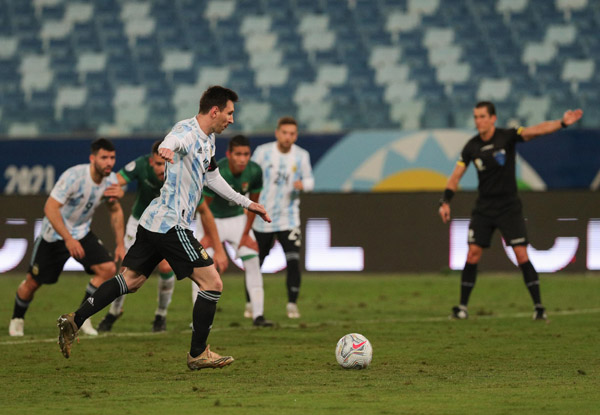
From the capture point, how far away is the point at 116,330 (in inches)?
404

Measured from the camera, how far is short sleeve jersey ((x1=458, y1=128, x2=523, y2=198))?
427 inches

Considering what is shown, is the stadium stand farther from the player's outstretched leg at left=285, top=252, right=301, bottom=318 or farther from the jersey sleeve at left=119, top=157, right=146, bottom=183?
the jersey sleeve at left=119, top=157, right=146, bottom=183

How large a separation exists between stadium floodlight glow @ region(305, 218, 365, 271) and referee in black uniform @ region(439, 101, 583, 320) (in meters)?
5.41

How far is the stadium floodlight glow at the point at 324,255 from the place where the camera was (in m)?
16.4

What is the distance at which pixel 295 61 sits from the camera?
20.8m

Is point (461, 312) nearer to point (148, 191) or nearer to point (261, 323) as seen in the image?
point (261, 323)

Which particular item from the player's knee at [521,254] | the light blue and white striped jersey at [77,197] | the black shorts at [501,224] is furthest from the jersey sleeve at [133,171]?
the player's knee at [521,254]

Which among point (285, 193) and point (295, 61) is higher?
point (295, 61)

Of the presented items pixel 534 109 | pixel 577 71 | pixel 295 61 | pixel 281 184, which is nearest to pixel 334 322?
pixel 281 184

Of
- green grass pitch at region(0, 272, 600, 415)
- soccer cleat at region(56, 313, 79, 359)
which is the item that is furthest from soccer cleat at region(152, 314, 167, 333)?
soccer cleat at region(56, 313, 79, 359)

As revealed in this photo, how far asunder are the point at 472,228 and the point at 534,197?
5.48 meters

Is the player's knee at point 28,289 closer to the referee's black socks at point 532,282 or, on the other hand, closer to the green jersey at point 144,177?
the green jersey at point 144,177

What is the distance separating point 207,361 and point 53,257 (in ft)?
11.0

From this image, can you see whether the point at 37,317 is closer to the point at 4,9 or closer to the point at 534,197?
the point at 534,197
